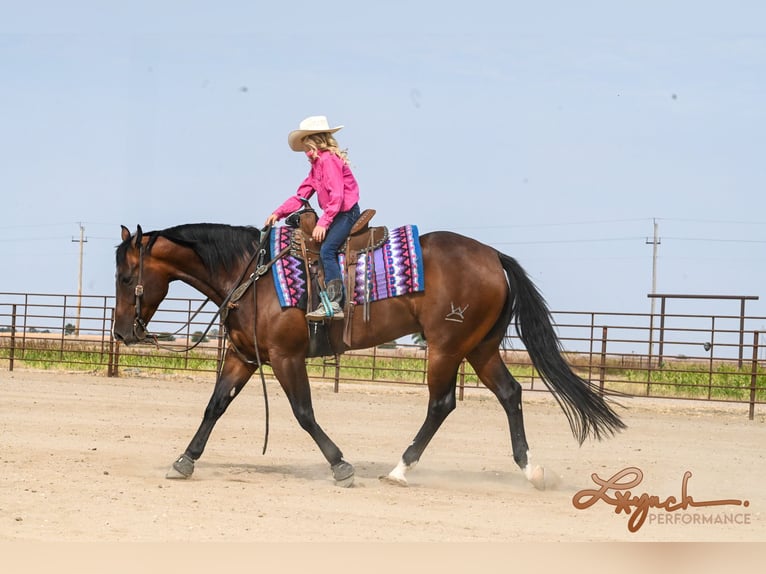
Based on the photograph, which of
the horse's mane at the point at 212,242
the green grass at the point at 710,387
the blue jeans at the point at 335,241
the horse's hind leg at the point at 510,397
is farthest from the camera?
the green grass at the point at 710,387

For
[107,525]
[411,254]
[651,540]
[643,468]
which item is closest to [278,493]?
[107,525]

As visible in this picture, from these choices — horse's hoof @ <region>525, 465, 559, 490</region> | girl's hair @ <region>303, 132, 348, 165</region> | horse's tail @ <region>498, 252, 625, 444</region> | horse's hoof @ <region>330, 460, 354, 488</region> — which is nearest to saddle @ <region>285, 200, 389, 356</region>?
girl's hair @ <region>303, 132, 348, 165</region>

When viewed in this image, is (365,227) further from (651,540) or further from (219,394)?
(651,540)

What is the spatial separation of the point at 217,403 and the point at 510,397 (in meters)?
1.93

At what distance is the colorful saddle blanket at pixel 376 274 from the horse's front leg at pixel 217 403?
0.61 m

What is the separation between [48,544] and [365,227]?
9.94 ft

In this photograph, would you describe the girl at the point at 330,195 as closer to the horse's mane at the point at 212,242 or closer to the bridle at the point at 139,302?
the horse's mane at the point at 212,242

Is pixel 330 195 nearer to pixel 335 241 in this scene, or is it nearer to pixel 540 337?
pixel 335 241

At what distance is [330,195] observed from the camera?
20.6ft

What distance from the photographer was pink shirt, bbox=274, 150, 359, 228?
6.23 metres

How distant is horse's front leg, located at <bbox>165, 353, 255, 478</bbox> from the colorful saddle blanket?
61 centimetres

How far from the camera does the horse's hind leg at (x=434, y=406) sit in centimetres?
634

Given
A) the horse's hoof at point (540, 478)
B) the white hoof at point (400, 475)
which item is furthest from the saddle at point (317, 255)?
the horse's hoof at point (540, 478)

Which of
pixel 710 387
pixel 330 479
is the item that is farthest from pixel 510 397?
pixel 710 387
